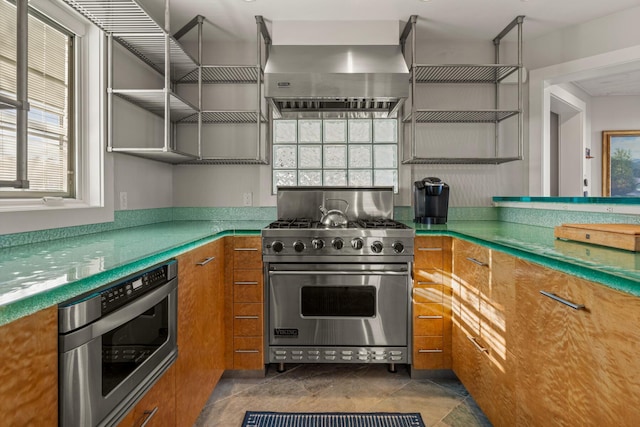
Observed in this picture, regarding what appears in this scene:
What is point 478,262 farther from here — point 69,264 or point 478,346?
point 69,264

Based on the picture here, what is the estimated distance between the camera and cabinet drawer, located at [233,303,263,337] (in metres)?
2.23

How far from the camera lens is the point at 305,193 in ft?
9.19

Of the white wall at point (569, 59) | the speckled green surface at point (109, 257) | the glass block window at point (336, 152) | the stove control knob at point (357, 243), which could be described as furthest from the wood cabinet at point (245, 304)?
the white wall at point (569, 59)

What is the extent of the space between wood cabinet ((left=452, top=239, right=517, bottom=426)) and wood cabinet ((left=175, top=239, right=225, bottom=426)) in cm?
132

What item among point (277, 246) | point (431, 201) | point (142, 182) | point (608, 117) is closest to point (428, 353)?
point (431, 201)

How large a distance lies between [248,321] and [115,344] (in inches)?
46.6

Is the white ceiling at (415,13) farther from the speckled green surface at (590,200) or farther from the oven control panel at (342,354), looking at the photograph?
the oven control panel at (342,354)

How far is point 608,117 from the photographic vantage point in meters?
4.84

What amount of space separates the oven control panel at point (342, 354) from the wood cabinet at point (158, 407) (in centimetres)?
87

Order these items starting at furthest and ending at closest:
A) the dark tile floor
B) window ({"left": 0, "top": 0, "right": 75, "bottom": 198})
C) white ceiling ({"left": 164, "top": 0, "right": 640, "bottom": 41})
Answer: white ceiling ({"left": 164, "top": 0, "right": 640, "bottom": 41}) < the dark tile floor < window ({"left": 0, "top": 0, "right": 75, "bottom": 198})

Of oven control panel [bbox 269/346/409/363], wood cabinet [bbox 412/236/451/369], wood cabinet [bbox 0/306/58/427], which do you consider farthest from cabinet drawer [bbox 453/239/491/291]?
wood cabinet [bbox 0/306/58/427]

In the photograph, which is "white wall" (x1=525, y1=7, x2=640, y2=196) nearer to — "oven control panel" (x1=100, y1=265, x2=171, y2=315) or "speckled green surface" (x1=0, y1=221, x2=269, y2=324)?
"speckled green surface" (x1=0, y1=221, x2=269, y2=324)

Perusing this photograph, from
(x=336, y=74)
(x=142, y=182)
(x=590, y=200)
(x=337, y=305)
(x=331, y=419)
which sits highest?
(x=336, y=74)

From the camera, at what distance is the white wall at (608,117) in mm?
4805
